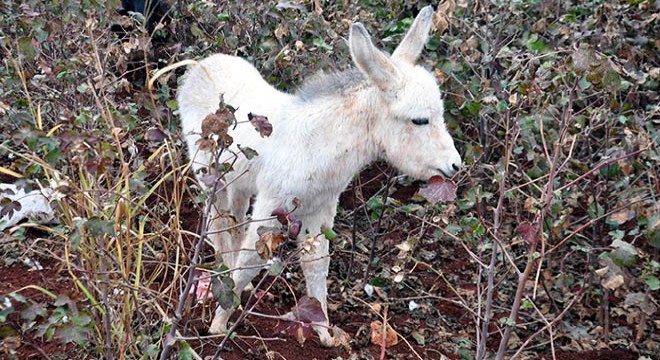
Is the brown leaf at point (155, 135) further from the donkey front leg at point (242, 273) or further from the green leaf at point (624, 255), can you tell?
the green leaf at point (624, 255)

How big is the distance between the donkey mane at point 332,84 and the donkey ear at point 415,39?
0.85 ft

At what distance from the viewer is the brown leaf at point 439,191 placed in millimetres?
2490

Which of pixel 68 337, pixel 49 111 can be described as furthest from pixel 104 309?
pixel 49 111

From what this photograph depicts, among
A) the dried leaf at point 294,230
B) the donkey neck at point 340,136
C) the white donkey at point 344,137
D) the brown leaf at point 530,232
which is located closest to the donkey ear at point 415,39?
the white donkey at point 344,137

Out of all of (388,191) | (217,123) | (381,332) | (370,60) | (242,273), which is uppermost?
(217,123)

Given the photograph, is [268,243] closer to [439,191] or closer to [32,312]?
[439,191]

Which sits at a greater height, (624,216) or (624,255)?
(624,255)

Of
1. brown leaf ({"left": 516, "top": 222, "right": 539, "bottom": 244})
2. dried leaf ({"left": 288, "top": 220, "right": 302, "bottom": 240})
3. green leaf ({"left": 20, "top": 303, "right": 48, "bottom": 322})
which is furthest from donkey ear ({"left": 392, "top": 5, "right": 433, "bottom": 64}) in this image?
green leaf ({"left": 20, "top": 303, "right": 48, "bottom": 322})

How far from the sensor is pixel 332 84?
3.33 m

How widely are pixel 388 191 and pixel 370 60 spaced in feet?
4.56

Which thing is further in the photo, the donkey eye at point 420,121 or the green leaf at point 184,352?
the donkey eye at point 420,121

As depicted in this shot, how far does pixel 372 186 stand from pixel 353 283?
3.37ft

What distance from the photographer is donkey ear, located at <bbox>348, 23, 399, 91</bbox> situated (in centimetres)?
299

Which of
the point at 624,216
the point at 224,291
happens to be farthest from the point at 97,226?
the point at 624,216
